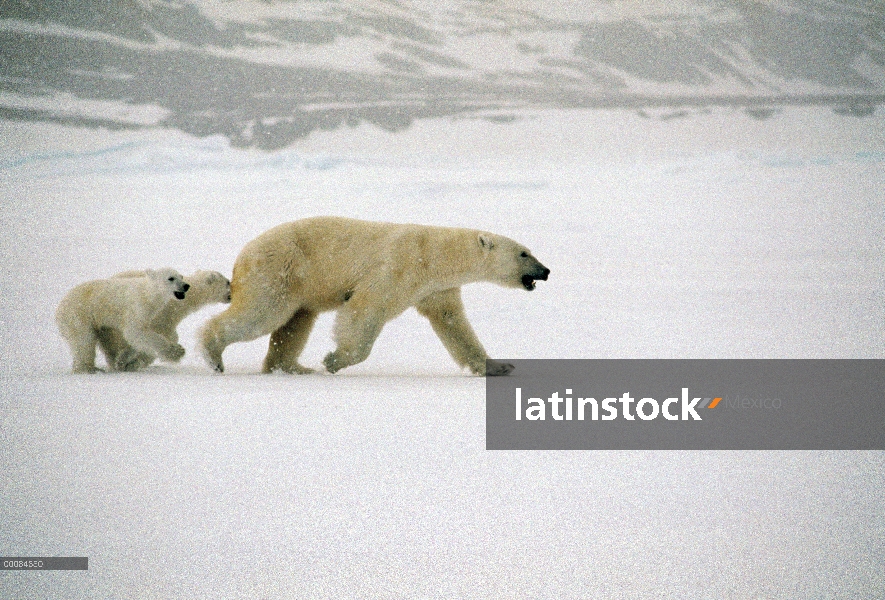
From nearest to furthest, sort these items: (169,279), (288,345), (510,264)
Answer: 1. (169,279)
2. (510,264)
3. (288,345)

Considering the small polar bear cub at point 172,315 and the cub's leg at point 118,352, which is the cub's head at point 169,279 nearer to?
the small polar bear cub at point 172,315

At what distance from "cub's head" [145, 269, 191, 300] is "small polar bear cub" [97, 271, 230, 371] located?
0.57 feet

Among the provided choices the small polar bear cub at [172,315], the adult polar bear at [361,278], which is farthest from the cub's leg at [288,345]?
the small polar bear cub at [172,315]

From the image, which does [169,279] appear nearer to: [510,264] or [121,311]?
[121,311]

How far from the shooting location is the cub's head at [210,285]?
3.86 metres

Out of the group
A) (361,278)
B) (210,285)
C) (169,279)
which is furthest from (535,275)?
(169,279)

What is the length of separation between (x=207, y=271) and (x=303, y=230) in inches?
19.1

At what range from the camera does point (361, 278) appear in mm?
3760

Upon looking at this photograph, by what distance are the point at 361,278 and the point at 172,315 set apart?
34.4 inches

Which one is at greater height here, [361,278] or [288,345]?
[361,278]

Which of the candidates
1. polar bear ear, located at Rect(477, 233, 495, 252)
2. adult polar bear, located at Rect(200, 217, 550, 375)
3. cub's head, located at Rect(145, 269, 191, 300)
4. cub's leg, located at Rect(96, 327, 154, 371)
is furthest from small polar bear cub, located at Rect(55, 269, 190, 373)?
polar bear ear, located at Rect(477, 233, 495, 252)

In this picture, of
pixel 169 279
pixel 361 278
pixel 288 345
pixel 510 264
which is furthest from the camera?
pixel 288 345

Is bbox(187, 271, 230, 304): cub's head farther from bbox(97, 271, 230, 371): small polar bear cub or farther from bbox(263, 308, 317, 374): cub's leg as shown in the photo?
bbox(263, 308, 317, 374): cub's leg

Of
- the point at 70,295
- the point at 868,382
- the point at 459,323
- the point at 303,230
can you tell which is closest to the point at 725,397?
the point at 868,382
